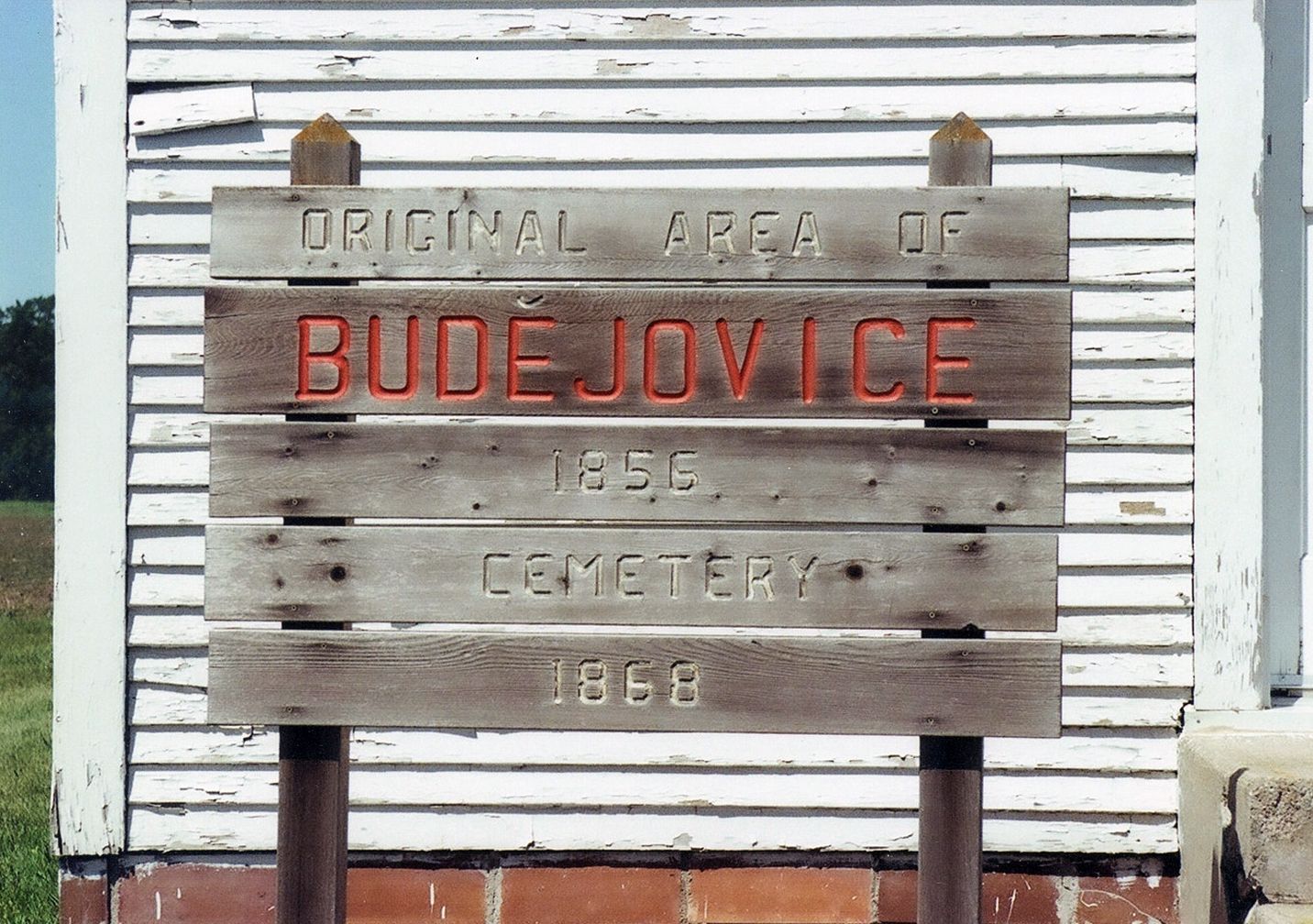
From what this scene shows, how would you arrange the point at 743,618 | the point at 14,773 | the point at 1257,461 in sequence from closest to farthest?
the point at 743,618
the point at 1257,461
the point at 14,773

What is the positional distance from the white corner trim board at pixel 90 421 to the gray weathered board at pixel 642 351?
1443mm

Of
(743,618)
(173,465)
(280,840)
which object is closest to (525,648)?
(743,618)

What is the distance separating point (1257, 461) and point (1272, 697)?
0.73 metres

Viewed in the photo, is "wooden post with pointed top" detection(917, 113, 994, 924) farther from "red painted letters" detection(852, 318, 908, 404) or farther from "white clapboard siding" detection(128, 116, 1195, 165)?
"white clapboard siding" detection(128, 116, 1195, 165)

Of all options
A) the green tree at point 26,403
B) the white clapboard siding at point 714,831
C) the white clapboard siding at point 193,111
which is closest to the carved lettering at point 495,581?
the white clapboard siding at point 714,831

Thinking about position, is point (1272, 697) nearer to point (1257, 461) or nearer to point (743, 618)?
point (1257, 461)

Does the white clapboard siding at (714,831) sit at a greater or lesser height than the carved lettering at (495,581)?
lesser

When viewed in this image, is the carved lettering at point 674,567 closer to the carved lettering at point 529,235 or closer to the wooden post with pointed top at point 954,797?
the wooden post with pointed top at point 954,797

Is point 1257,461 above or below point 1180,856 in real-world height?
above

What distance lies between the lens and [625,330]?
2697mm

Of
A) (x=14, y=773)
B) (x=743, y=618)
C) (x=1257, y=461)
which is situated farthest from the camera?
(x=14, y=773)

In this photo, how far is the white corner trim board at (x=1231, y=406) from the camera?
389 cm

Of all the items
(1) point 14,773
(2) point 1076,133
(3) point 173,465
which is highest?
(2) point 1076,133

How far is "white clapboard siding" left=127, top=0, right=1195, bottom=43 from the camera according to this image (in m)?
3.95
